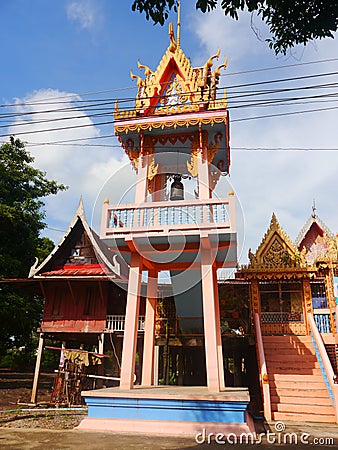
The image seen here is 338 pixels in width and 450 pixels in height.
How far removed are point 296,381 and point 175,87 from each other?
29.0 ft

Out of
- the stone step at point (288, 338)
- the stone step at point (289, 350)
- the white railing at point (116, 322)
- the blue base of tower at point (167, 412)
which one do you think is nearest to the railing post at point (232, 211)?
the blue base of tower at point (167, 412)

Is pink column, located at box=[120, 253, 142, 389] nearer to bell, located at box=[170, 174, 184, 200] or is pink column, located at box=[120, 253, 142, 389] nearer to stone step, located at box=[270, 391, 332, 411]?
bell, located at box=[170, 174, 184, 200]

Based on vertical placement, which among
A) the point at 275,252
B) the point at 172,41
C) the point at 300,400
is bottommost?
the point at 300,400

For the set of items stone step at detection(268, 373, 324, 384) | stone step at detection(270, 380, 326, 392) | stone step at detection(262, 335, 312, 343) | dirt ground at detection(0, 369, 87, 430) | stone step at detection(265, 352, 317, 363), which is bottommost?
dirt ground at detection(0, 369, 87, 430)

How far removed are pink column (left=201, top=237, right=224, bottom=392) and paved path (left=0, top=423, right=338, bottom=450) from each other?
1390 mm

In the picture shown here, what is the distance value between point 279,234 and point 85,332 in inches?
322

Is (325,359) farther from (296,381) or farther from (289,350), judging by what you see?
(289,350)

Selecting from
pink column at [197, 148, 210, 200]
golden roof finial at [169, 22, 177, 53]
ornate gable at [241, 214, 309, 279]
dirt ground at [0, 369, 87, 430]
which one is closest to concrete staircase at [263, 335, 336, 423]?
ornate gable at [241, 214, 309, 279]

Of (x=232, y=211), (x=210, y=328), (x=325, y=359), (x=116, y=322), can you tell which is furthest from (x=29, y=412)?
(x=325, y=359)

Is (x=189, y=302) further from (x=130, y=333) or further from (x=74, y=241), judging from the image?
(x=74, y=241)

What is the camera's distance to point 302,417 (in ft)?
29.3

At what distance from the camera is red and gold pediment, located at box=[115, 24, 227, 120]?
9.48 meters

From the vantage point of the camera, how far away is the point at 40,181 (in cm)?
2259

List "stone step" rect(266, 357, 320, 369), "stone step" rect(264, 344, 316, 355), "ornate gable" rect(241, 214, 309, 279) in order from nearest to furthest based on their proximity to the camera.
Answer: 1. "stone step" rect(266, 357, 320, 369)
2. "stone step" rect(264, 344, 316, 355)
3. "ornate gable" rect(241, 214, 309, 279)
